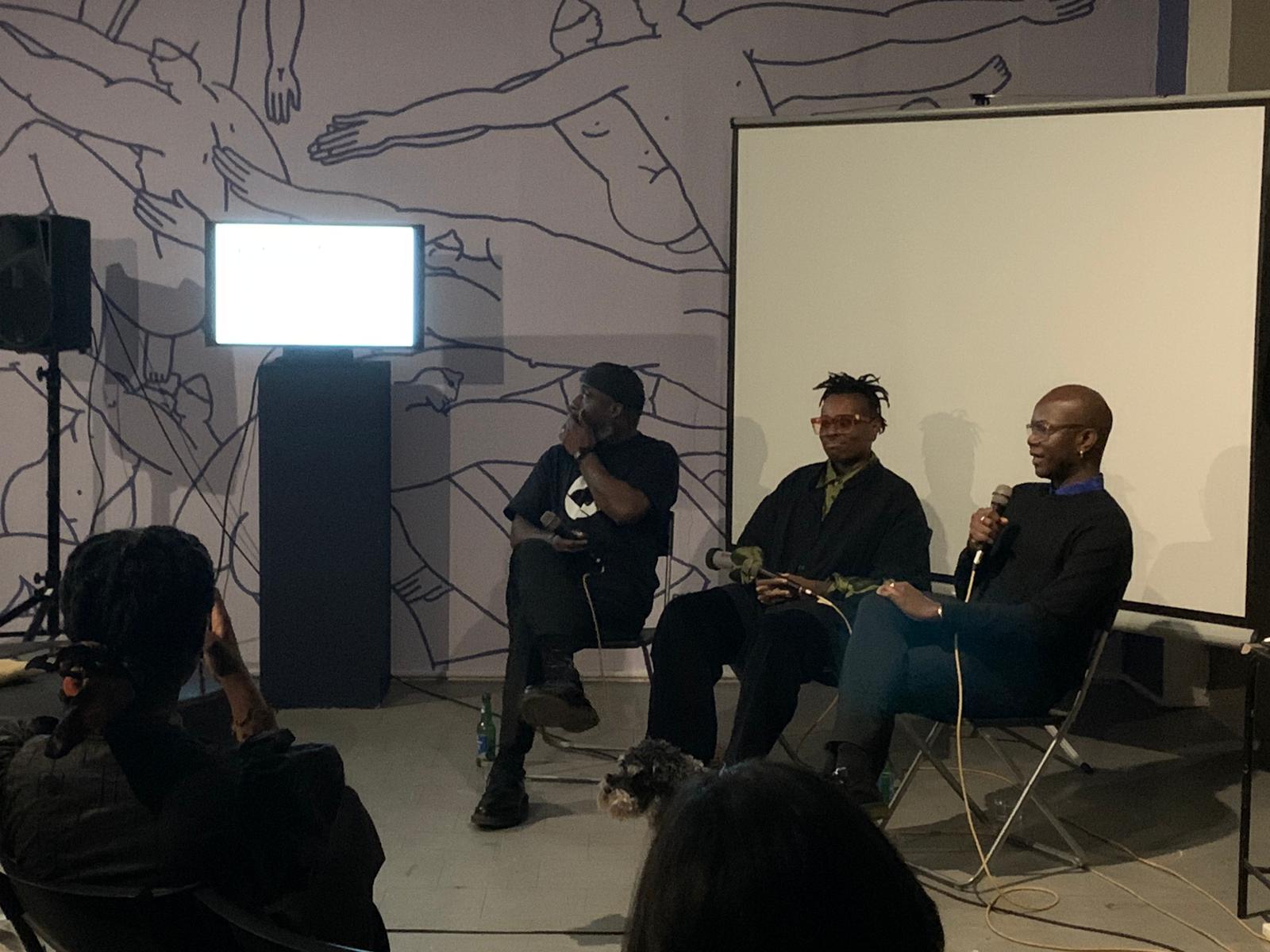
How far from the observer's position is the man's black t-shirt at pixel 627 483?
158 inches

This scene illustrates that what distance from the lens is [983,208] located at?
4.31 m

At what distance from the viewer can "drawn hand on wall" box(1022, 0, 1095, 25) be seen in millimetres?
5133

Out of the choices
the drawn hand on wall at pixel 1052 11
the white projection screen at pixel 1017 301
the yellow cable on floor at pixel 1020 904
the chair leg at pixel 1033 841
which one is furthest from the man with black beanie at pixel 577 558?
the drawn hand on wall at pixel 1052 11

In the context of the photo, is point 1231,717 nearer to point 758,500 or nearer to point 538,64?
point 758,500

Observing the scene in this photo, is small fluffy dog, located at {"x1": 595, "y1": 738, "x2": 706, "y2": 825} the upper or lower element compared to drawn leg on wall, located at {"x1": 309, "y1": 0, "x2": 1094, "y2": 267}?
lower

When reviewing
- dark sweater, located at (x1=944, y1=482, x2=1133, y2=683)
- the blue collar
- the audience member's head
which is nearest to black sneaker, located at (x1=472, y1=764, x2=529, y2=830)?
dark sweater, located at (x1=944, y1=482, x2=1133, y2=683)

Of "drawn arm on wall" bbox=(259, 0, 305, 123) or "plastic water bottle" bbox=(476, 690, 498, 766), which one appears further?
A: "drawn arm on wall" bbox=(259, 0, 305, 123)

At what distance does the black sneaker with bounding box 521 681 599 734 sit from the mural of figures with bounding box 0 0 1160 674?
5.85 ft

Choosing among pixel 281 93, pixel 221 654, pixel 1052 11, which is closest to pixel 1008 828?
pixel 221 654

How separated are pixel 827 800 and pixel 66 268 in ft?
14.3

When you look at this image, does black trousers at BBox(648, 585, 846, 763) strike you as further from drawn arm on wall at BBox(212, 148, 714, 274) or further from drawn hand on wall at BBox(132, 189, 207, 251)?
drawn hand on wall at BBox(132, 189, 207, 251)

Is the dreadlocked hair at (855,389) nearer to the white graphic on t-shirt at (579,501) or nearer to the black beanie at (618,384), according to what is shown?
the black beanie at (618,384)

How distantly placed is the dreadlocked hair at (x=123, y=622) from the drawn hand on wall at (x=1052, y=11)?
170 inches

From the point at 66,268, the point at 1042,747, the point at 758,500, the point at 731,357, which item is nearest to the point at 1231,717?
the point at 1042,747
